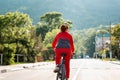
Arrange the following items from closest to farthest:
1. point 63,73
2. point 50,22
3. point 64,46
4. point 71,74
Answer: point 63,73 → point 64,46 → point 71,74 → point 50,22

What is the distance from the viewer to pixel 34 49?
225 ft

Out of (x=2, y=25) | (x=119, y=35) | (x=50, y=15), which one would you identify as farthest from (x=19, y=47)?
(x=50, y=15)

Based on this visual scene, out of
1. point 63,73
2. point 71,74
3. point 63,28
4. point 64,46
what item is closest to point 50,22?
point 71,74

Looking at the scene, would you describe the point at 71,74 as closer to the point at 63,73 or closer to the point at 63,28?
the point at 63,28

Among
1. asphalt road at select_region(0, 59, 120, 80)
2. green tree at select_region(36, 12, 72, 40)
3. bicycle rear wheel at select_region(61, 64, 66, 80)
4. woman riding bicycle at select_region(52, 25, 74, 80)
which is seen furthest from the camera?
green tree at select_region(36, 12, 72, 40)

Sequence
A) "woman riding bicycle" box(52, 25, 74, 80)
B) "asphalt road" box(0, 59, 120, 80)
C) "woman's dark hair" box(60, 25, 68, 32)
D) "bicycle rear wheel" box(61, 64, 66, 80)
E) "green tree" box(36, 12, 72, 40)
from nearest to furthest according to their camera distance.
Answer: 1. "bicycle rear wheel" box(61, 64, 66, 80)
2. "woman riding bicycle" box(52, 25, 74, 80)
3. "woman's dark hair" box(60, 25, 68, 32)
4. "asphalt road" box(0, 59, 120, 80)
5. "green tree" box(36, 12, 72, 40)

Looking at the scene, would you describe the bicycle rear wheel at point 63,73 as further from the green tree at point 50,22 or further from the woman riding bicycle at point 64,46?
the green tree at point 50,22

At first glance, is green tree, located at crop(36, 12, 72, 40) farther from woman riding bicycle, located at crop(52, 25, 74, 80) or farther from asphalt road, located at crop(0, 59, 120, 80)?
woman riding bicycle, located at crop(52, 25, 74, 80)

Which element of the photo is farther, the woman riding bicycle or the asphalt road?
the asphalt road

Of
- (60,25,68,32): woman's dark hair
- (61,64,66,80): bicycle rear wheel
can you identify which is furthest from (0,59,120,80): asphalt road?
(61,64,66,80): bicycle rear wheel

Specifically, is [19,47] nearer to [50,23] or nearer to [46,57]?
[46,57]

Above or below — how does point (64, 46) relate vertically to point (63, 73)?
above

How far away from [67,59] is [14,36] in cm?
5755

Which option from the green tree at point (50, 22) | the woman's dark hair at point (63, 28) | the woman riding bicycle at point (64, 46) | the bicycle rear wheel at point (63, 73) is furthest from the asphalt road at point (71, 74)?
the green tree at point (50, 22)
